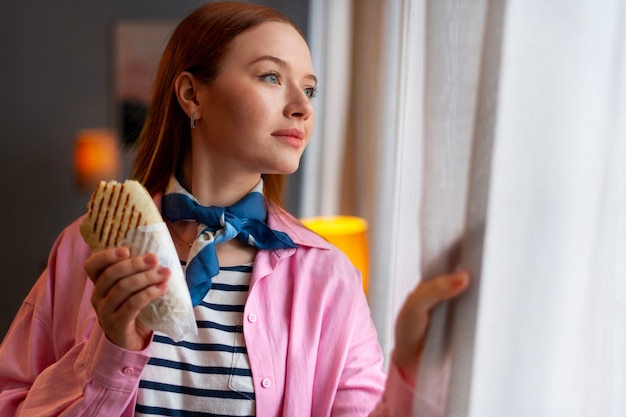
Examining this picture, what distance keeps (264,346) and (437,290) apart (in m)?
0.42

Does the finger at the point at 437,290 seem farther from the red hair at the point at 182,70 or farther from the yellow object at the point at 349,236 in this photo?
the yellow object at the point at 349,236

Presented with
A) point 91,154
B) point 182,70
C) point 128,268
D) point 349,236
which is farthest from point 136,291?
point 91,154

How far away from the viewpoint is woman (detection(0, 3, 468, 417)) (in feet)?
3.30

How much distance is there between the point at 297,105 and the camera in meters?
1.03

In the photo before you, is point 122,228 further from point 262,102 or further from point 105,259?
point 262,102

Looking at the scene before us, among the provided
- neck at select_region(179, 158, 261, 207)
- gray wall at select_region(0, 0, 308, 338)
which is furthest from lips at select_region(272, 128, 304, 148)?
gray wall at select_region(0, 0, 308, 338)

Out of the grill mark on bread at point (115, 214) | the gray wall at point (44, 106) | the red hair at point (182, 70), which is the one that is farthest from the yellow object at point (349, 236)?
the gray wall at point (44, 106)

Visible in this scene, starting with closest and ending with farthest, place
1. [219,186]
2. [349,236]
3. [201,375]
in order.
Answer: [201,375], [219,186], [349,236]

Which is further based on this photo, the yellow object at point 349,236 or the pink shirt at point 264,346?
the yellow object at point 349,236

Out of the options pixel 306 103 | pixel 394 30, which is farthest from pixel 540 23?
pixel 394 30

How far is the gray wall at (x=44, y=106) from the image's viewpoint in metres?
3.77

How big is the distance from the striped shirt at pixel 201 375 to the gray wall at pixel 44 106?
291 cm

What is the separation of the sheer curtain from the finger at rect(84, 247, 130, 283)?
35cm

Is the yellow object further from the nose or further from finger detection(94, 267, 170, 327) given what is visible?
finger detection(94, 267, 170, 327)
